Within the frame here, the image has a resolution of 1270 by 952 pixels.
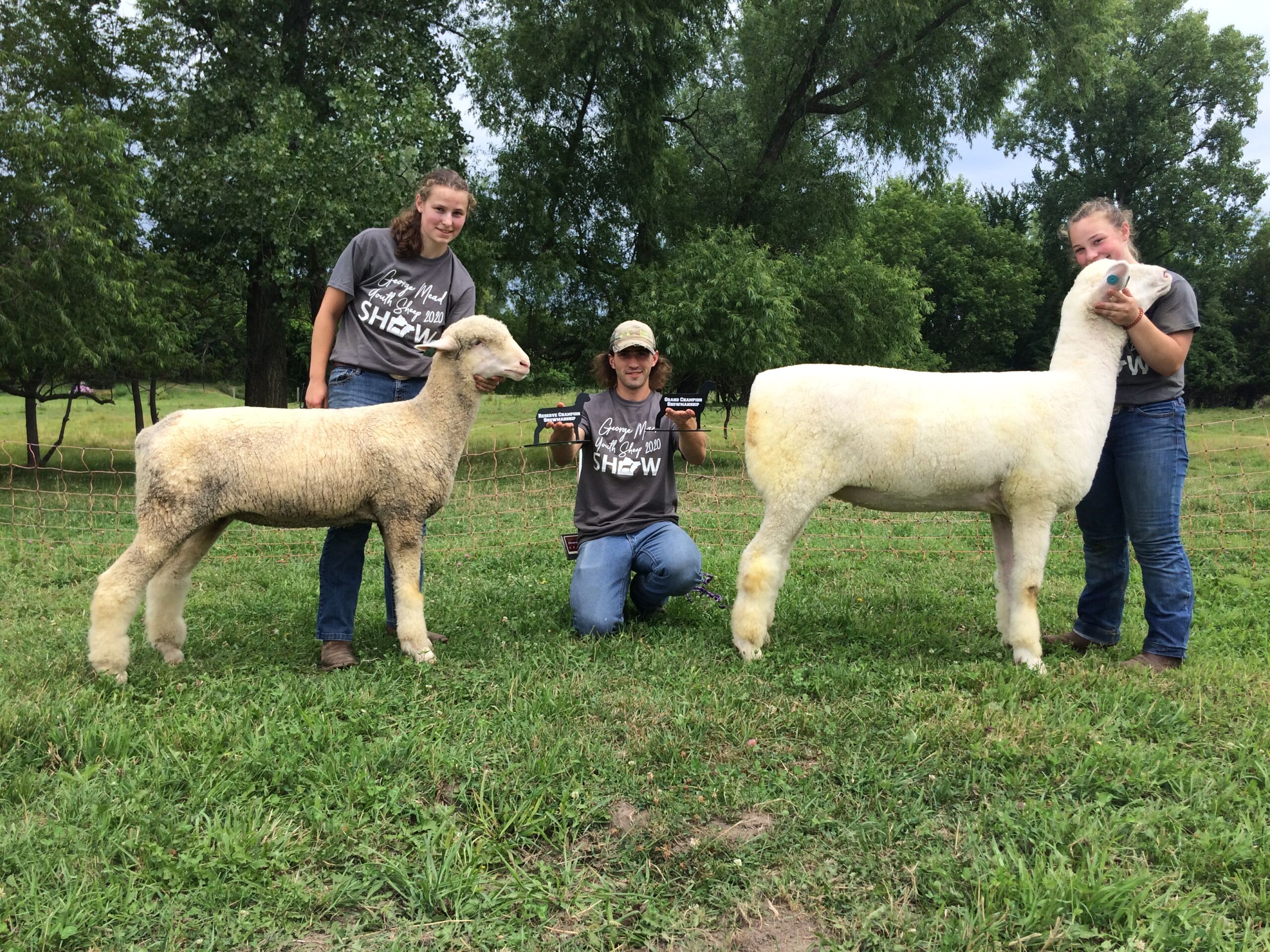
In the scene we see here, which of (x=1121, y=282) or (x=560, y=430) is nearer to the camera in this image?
(x=1121, y=282)

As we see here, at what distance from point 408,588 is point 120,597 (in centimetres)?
120

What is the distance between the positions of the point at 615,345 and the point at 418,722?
228 cm

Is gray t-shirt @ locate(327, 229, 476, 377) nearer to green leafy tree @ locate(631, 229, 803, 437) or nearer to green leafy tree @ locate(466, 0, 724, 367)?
green leafy tree @ locate(631, 229, 803, 437)

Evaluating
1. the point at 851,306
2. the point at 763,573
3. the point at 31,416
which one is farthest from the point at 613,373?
the point at 31,416

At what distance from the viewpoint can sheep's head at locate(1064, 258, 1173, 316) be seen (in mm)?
3795

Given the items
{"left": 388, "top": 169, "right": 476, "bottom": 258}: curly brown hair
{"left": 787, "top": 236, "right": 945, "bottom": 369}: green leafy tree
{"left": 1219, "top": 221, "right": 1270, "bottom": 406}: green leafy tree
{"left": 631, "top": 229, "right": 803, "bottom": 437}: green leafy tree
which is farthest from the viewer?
{"left": 1219, "top": 221, "right": 1270, "bottom": 406}: green leafy tree

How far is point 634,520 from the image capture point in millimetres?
4723

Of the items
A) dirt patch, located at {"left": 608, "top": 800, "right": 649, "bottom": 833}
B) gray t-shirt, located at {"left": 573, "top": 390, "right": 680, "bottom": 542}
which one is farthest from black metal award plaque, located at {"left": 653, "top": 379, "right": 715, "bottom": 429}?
dirt patch, located at {"left": 608, "top": 800, "right": 649, "bottom": 833}

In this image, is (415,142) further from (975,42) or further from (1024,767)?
(1024,767)

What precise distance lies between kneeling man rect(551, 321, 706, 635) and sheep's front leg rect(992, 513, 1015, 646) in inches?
62.0

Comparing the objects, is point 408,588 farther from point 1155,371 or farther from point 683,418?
point 1155,371

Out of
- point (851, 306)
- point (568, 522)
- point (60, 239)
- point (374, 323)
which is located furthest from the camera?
point (851, 306)

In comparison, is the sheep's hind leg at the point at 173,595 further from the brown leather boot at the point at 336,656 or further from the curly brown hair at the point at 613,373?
the curly brown hair at the point at 613,373

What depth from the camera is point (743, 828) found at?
269 cm
